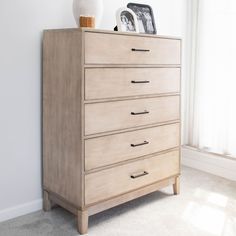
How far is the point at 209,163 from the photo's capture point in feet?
10.1

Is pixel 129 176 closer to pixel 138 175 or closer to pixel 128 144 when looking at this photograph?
pixel 138 175

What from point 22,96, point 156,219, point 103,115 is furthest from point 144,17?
point 156,219

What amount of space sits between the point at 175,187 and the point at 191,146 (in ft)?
2.69

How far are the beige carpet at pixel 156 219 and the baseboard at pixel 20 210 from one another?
40mm

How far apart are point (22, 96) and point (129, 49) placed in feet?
2.35

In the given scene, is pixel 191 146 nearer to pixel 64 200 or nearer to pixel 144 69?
pixel 144 69

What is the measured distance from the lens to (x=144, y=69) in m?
2.23

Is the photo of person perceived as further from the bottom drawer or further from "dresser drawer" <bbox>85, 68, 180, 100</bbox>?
the bottom drawer

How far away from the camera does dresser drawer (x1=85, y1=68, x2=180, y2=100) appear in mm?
1950

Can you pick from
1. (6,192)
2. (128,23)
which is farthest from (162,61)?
(6,192)

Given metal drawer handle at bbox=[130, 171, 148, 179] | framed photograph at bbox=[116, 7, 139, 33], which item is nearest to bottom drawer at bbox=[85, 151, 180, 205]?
metal drawer handle at bbox=[130, 171, 148, 179]

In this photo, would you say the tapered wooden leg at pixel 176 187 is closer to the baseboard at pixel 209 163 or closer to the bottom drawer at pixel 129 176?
the bottom drawer at pixel 129 176

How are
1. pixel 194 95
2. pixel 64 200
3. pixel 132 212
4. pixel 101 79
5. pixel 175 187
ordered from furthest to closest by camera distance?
1. pixel 194 95
2. pixel 175 187
3. pixel 132 212
4. pixel 64 200
5. pixel 101 79

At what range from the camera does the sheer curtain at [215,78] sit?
2893mm
